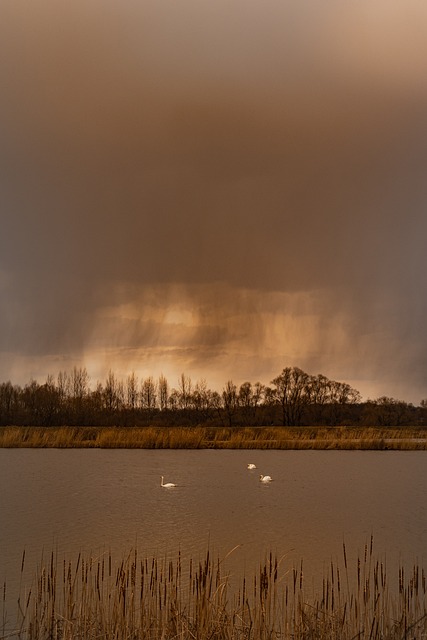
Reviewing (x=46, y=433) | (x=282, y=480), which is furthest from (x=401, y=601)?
(x=46, y=433)

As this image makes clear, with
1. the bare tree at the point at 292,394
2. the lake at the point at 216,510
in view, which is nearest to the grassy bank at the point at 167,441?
the lake at the point at 216,510

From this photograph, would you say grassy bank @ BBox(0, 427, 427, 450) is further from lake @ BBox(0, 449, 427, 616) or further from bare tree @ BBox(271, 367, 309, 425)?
bare tree @ BBox(271, 367, 309, 425)

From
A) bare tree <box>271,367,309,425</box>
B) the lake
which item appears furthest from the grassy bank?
bare tree <box>271,367,309,425</box>

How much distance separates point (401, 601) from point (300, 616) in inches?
52.8

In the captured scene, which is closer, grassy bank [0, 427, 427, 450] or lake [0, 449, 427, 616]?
lake [0, 449, 427, 616]

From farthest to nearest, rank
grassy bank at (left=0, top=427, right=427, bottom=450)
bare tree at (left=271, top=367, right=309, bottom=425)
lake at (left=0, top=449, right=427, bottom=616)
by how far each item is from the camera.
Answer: bare tree at (left=271, top=367, right=309, bottom=425), grassy bank at (left=0, top=427, right=427, bottom=450), lake at (left=0, top=449, right=427, bottom=616)

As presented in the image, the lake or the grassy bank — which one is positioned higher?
the grassy bank

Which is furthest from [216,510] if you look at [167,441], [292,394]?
[292,394]

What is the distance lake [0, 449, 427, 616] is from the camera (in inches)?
391

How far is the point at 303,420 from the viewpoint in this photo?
67438 mm

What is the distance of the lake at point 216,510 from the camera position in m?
9.93

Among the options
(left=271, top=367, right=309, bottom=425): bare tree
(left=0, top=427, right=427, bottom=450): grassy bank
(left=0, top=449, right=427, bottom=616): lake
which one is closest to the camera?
(left=0, top=449, right=427, bottom=616): lake

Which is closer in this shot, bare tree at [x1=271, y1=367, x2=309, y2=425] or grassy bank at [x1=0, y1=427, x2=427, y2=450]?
grassy bank at [x1=0, y1=427, x2=427, y2=450]

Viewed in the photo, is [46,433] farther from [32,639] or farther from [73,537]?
[32,639]
